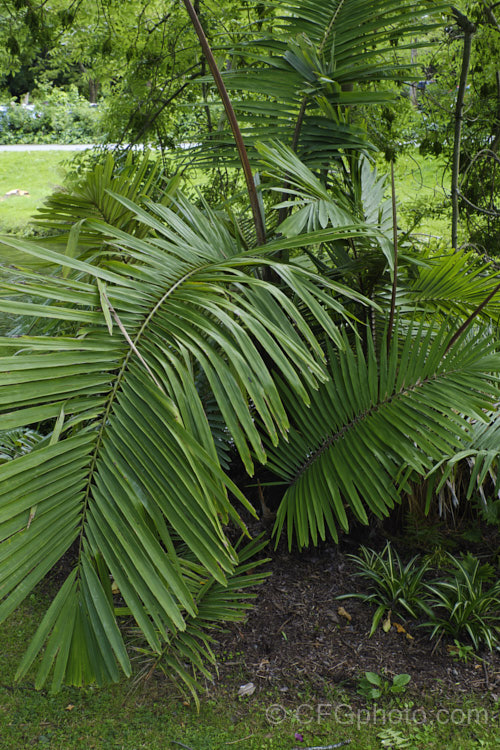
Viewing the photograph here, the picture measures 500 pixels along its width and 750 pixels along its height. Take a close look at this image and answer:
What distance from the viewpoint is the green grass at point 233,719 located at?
149 cm

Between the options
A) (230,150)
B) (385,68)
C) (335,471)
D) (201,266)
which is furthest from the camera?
(230,150)

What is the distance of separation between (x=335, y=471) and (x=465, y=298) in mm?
790

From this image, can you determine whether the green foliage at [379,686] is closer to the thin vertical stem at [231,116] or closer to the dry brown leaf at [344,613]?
the dry brown leaf at [344,613]

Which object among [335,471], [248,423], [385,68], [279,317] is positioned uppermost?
[385,68]

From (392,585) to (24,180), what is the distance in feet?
40.2

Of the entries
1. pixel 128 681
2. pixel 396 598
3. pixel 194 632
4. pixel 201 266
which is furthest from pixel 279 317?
pixel 128 681

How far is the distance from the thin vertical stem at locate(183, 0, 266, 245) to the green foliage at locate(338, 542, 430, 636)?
3.54 ft

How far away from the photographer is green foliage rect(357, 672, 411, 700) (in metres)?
1.57

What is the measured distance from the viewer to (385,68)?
1.96 metres

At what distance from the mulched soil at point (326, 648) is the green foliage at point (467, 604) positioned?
0.16ft

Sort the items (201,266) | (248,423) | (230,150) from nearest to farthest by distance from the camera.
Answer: (248,423)
(201,266)
(230,150)

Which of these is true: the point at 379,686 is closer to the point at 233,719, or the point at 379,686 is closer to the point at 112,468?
the point at 233,719

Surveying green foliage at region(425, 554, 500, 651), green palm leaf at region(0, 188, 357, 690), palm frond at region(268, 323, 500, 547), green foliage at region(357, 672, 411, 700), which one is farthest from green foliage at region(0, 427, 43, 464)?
green foliage at region(425, 554, 500, 651)

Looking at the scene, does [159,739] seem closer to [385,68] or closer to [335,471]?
[335,471]
